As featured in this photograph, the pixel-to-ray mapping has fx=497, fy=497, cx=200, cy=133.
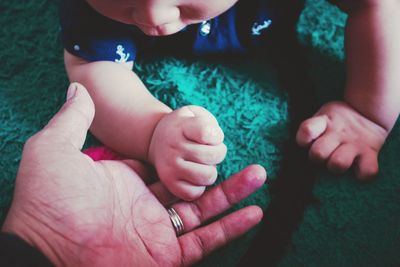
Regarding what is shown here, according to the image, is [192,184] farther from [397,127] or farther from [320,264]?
[397,127]

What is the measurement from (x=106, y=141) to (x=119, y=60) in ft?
0.44

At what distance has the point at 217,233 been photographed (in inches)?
26.6

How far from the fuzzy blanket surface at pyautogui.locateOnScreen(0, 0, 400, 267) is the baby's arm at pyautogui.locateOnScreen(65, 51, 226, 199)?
0.06m

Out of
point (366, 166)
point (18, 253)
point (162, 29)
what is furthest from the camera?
point (366, 166)

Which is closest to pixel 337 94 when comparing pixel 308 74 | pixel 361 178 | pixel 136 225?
pixel 308 74

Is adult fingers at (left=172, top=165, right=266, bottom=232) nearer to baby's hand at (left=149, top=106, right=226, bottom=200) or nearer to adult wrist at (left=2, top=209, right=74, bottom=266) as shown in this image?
baby's hand at (left=149, top=106, right=226, bottom=200)

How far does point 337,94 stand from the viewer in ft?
2.80

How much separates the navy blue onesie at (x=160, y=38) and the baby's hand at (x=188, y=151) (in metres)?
0.17

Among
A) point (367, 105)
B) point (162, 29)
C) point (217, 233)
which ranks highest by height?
point (162, 29)

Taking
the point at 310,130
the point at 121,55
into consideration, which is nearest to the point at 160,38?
the point at 121,55

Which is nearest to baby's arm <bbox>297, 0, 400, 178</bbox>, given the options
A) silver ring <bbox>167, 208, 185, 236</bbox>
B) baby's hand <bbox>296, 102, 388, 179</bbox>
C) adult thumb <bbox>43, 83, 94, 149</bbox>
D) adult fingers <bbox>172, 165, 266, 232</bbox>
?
baby's hand <bbox>296, 102, 388, 179</bbox>

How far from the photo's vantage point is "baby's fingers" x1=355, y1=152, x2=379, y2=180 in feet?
2.45

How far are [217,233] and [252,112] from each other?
24cm

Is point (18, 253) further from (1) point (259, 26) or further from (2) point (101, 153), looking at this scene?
(1) point (259, 26)
